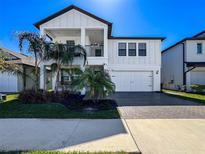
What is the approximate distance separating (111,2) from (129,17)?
6349mm

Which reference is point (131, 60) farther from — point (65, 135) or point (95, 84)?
point (65, 135)

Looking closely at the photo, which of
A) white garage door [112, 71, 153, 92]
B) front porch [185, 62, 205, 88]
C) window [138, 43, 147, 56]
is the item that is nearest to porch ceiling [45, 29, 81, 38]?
white garage door [112, 71, 153, 92]

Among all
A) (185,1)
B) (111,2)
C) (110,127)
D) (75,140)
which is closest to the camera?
(75,140)

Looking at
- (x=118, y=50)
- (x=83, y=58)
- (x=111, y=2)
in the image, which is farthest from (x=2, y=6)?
(x=118, y=50)

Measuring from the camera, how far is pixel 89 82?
11.3 meters

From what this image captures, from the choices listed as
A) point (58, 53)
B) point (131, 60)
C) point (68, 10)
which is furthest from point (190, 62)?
point (58, 53)

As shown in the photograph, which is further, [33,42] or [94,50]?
[94,50]

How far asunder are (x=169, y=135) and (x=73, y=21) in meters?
14.7

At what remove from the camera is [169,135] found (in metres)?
5.91

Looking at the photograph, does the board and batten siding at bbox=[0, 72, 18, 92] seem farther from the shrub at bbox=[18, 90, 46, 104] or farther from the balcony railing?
the shrub at bbox=[18, 90, 46, 104]

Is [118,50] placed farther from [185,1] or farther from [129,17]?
[185,1]

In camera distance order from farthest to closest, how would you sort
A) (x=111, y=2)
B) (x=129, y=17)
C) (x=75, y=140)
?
(x=129, y=17) < (x=111, y=2) < (x=75, y=140)

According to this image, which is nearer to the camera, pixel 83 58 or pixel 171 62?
pixel 83 58

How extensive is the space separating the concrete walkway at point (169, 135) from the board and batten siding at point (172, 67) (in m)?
17.3
